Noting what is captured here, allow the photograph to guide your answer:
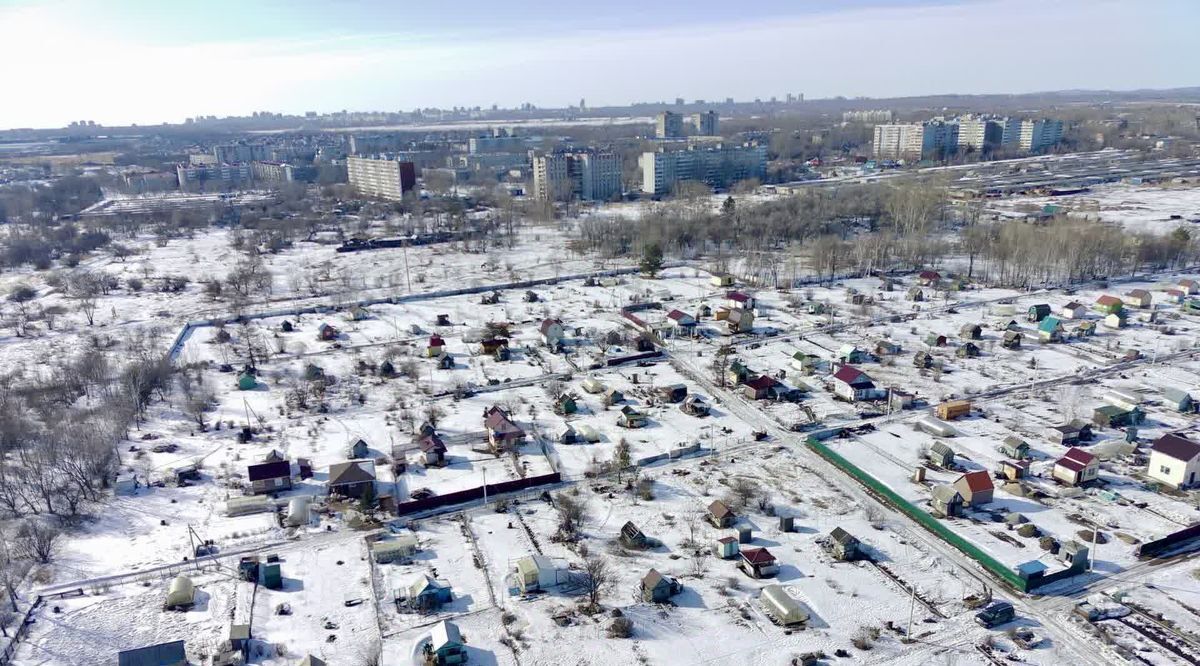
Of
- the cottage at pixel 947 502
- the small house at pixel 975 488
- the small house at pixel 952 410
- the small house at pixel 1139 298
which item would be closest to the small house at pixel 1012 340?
the small house at pixel 952 410

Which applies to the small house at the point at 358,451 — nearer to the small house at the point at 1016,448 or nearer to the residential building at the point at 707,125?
the small house at the point at 1016,448

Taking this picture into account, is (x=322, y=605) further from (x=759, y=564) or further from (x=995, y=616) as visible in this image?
(x=995, y=616)

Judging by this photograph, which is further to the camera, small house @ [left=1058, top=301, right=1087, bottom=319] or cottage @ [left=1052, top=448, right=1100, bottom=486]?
small house @ [left=1058, top=301, right=1087, bottom=319]

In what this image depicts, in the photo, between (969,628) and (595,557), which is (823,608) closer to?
(969,628)

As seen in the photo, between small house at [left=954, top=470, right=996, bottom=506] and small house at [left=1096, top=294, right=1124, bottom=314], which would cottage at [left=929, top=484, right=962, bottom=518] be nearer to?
small house at [left=954, top=470, right=996, bottom=506]

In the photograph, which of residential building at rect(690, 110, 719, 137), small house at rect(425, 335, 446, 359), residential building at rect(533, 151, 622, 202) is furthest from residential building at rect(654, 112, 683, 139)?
small house at rect(425, 335, 446, 359)

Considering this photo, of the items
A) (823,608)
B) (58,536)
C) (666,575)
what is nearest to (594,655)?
(666,575)

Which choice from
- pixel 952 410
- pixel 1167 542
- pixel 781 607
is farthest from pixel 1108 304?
pixel 781 607
